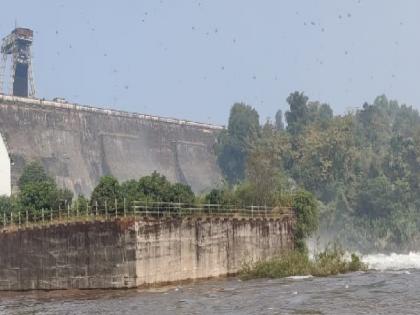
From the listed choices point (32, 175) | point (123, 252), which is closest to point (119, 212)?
point (123, 252)

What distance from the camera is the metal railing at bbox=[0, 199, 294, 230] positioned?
3412 cm

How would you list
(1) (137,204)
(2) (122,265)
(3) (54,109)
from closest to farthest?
1. (2) (122,265)
2. (1) (137,204)
3. (3) (54,109)

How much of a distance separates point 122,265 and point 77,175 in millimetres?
70054

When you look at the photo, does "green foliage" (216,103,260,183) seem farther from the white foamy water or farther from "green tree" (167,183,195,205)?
"green tree" (167,183,195,205)

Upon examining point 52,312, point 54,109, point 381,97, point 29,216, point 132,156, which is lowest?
point 52,312

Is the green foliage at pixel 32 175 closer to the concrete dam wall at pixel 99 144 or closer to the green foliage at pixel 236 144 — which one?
the concrete dam wall at pixel 99 144

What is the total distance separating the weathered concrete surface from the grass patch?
2.42m

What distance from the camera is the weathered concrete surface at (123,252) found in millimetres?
31953

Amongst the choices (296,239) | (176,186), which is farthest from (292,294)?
(296,239)

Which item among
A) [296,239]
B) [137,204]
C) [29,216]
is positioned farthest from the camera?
[296,239]

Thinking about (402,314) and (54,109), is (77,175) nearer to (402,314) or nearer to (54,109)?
(54,109)

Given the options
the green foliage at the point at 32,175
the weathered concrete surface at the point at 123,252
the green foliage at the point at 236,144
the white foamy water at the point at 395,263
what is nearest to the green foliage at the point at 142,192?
the weathered concrete surface at the point at 123,252

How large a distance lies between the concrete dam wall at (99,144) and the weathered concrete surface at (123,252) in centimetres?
5260

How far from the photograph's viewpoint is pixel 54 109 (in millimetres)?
98438
